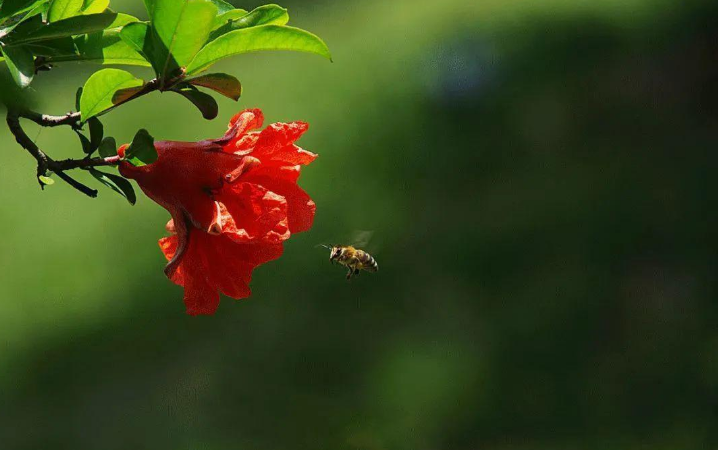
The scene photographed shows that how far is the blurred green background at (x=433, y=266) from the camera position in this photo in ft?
9.01

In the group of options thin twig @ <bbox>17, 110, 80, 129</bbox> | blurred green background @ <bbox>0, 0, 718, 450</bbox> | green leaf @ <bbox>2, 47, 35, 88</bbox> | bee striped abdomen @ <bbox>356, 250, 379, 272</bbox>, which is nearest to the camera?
green leaf @ <bbox>2, 47, 35, 88</bbox>

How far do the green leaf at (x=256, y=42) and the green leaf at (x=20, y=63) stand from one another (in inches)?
4.7

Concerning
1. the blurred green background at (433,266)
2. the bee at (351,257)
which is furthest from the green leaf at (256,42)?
the blurred green background at (433,266)

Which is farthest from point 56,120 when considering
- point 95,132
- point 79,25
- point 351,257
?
point 351,257

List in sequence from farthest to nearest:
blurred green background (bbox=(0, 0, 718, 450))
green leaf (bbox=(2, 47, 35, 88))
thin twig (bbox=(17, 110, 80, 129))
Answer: blurred green background (bbox=(0, 0, 718, 450)), thin twig (bbox=(17, 110, 80, 129)), green leaf (bbox=(2, 47, 35, 88))

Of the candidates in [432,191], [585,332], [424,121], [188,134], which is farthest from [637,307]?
[188,134]

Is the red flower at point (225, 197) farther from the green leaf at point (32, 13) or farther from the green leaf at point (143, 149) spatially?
the green leaf at point (32, 13)

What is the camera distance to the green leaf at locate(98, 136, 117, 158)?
79 cm

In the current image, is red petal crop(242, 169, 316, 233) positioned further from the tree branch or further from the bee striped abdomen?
the bee striped abdomen

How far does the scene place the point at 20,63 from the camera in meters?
0.70

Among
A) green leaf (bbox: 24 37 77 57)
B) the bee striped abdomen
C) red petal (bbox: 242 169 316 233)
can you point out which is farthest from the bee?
green leaf (bbox: 24 37 77 57)

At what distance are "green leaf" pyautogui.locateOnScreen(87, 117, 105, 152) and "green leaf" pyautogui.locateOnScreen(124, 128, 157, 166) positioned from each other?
0.07 m

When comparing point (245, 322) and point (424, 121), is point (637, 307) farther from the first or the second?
point (245, 322)

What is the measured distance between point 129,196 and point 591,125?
10.0 ft
